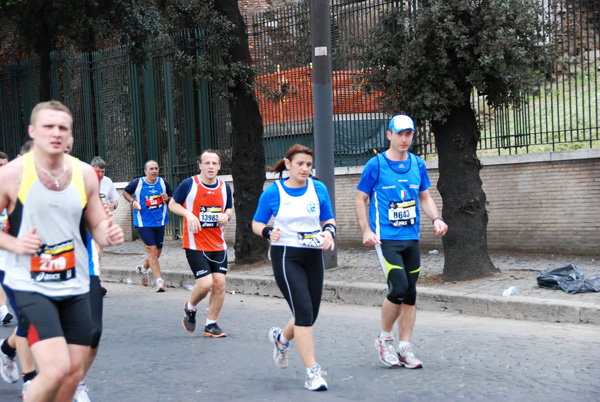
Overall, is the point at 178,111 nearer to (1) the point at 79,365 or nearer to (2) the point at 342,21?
(2) the point at 342,21

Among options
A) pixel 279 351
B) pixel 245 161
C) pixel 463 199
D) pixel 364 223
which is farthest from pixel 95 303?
pixel 245 161

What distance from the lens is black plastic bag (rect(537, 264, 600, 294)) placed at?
8.71 m

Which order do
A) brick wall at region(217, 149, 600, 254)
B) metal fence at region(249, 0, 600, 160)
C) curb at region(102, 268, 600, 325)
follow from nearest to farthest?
curb at region(102, 268, 600, 325) < brick wall at region(217, 149, 600, 254) < metal fence at region(249, 0, 600, 160)

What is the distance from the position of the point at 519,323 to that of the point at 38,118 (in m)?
5.72

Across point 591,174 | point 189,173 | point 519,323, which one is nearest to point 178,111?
point 189,173

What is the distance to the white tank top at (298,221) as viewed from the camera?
5996 millimetres

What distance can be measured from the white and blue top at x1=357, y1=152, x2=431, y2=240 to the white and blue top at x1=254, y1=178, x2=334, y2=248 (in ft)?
1.42

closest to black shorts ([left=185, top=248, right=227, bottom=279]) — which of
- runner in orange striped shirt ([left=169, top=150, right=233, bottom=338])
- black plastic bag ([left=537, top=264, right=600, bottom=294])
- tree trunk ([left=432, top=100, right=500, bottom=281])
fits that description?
runner in orange striped shirt ([left=169, top=150, right=233, bottom=338])

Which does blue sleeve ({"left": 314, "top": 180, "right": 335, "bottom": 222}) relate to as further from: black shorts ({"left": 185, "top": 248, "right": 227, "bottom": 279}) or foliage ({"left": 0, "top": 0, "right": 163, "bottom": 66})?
foliage ({"left": 0, "top": 0, "right": 163, "bottom": 66})

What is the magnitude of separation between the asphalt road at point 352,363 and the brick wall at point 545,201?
398 cm

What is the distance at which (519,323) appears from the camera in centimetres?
813

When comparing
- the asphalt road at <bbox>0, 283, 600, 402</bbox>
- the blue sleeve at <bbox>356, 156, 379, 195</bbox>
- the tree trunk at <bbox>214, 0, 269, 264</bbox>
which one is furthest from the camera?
the tree trunk at <bbox>214, 0, 269, 264</bbox>

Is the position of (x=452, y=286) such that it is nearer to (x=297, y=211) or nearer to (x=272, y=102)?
(x=297, y=211)

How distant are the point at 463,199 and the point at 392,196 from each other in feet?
12.8
